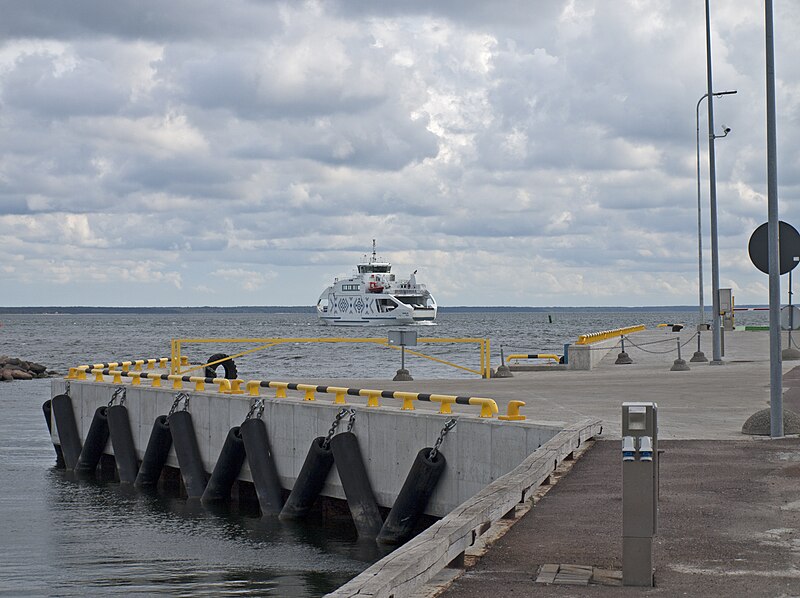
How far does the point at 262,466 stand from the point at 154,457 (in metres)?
3.95

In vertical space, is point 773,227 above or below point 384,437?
above

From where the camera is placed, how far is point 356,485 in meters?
16.6

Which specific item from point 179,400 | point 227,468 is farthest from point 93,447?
point 227,468

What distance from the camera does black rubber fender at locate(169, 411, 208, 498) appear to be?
20.6m

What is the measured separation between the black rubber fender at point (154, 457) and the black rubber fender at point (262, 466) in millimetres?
3108

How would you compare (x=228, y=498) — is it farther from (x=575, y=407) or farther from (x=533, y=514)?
(x=533, y=514)

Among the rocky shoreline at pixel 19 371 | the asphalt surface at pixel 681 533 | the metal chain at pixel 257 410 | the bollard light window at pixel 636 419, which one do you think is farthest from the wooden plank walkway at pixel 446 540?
the rocky shoreline at pixel 19 371

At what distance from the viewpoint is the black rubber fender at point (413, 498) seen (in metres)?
15.2

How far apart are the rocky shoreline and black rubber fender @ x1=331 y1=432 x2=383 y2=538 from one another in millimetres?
45257

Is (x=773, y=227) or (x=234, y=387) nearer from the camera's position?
(x=773, y=227)

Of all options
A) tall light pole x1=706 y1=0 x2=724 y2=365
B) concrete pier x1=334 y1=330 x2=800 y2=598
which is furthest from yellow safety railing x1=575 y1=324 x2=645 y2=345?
concrete pier x1=334 y1=330 x2=800 y2=598

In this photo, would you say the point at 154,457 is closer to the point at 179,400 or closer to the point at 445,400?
the point at 179,400

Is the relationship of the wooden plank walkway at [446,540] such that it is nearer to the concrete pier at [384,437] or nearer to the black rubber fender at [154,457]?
the concrete pier at [384,437]

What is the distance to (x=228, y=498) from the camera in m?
19.8
